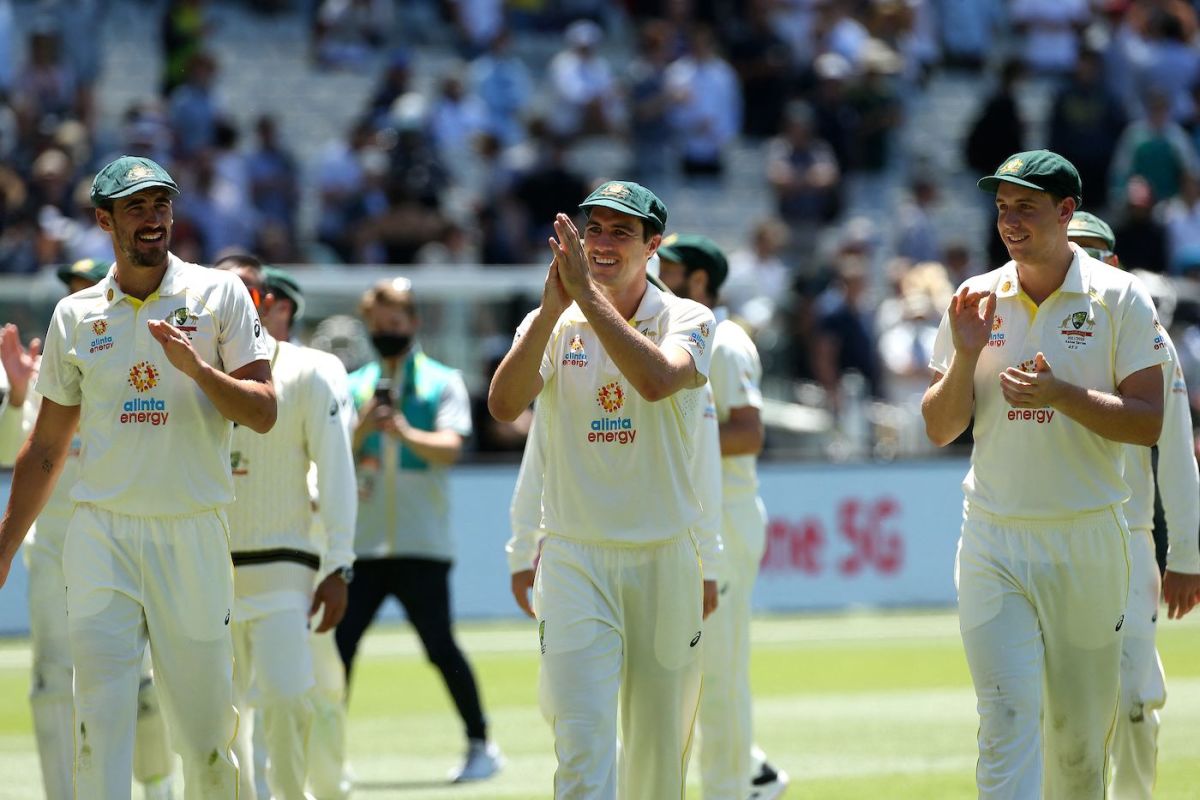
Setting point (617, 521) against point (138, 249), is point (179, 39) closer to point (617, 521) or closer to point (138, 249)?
point (138, 249)

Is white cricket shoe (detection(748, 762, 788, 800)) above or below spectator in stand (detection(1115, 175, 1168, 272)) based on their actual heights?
below

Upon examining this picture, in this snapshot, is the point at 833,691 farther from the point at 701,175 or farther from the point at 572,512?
the point at 701,175

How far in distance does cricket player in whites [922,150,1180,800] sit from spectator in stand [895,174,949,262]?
1543cm

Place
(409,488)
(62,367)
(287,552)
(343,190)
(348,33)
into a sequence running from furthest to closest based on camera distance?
(348,33)
(343,190)
(409,488)
(287,552)
(62,367)

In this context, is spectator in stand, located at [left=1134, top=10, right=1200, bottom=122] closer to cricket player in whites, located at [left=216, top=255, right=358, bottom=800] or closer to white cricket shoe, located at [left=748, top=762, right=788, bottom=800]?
white cricket shoe, located at [left=748, top=762, right=788, bottom=800]

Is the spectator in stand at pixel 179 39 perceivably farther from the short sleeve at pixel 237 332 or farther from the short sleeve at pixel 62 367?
the short sleeve at pixel 237 332

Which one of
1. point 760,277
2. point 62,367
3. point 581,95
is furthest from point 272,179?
point 62,367

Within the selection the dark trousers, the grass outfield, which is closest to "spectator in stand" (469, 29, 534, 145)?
the grass outfield

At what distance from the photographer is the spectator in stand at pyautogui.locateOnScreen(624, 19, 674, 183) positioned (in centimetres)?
2339

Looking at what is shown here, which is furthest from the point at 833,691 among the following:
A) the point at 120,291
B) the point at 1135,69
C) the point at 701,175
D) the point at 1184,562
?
the point at 1135,69

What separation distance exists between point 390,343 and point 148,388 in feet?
11.4

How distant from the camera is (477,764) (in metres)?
10.0

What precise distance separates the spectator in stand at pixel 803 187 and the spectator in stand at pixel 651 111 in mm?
1459

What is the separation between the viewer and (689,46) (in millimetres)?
24391
